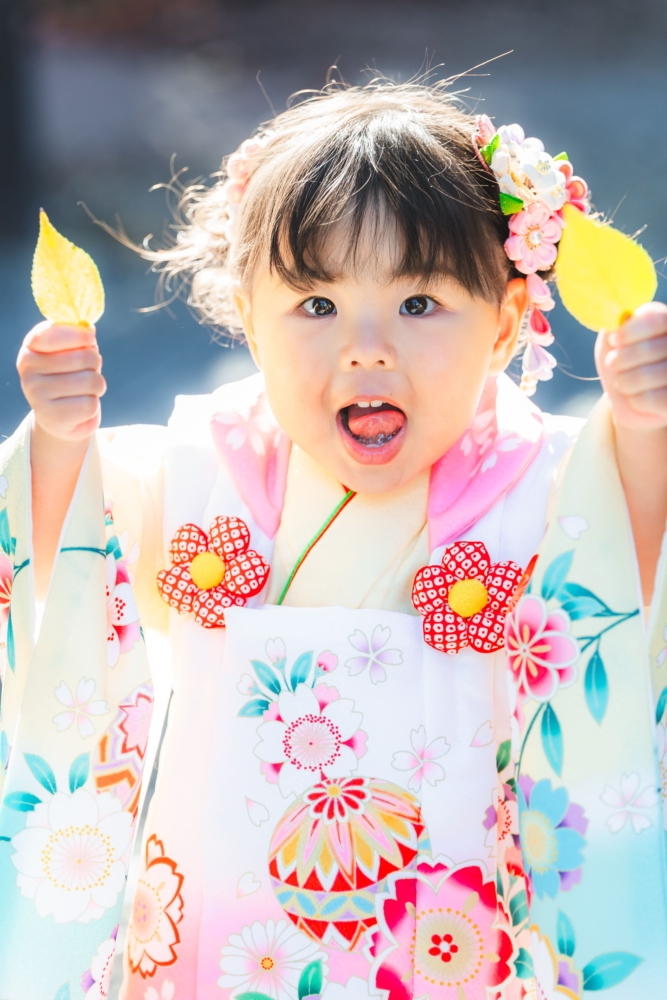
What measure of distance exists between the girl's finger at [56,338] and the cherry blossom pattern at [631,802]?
627 mm

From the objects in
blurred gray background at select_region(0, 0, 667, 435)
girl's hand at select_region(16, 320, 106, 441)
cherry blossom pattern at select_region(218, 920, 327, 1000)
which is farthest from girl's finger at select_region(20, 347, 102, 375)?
blurred gray background at select_region(0, 0, 667, 435)

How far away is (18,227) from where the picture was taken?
261cm

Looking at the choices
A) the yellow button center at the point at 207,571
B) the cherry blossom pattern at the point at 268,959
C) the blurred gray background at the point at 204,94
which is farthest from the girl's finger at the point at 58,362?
the blurred gray background at the point at 204,94

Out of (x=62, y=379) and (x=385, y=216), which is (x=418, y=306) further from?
(x=62, y=379)

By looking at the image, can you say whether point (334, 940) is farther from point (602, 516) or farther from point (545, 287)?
point (545, 287)

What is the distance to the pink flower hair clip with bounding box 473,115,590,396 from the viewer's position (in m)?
1.17

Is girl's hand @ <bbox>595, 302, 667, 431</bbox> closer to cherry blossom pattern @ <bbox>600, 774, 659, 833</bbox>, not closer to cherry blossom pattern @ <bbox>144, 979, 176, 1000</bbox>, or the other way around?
cherry blossom pattern @ <bbox>600, 774, 659, 833</bbox>

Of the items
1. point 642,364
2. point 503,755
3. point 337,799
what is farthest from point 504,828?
point 642,364

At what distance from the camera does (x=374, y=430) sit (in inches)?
43.3

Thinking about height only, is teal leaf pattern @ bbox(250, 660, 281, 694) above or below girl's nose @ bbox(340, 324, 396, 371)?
below

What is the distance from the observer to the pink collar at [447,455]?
1152 millimetres

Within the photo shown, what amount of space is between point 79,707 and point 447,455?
488mm

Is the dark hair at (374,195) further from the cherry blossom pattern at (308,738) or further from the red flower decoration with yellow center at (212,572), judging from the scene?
the cherry blossom pattern at (308,738)

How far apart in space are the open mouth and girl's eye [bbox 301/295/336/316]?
103 millimetres
